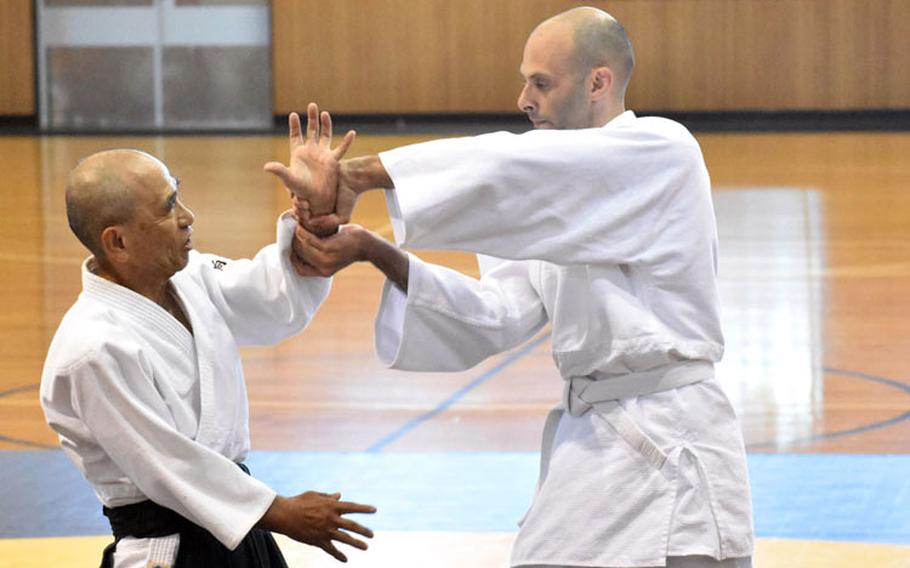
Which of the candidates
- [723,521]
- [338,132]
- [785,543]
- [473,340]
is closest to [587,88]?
[473,340]

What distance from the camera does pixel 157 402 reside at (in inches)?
99.9

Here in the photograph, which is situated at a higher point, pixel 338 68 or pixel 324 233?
pixel 324 233

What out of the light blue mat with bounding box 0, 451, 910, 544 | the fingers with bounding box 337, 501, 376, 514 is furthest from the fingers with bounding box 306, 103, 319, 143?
the light blue mat with bounding box 0, 451, 910, 544

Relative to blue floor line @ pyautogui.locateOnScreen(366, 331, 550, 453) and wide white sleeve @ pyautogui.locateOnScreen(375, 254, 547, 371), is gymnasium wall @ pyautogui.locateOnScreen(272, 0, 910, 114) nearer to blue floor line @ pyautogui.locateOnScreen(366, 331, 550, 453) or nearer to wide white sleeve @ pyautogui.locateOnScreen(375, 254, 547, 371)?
blue floor line @ pyautogui.locateOnScreen(366, 331, 550, 453)

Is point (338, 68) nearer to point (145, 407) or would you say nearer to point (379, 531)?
point (379, 531)

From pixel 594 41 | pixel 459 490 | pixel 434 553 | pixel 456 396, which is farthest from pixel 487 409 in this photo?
pixel 594 41

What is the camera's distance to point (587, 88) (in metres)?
2.66

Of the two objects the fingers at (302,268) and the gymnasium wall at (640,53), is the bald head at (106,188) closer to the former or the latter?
the fingers at (302,268)

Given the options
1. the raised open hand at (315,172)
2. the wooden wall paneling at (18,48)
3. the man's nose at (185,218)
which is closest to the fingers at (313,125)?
the raised open hand at (315,172)

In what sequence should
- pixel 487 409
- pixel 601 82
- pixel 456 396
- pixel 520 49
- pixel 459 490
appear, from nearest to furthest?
pixel 601 82
pixel 459 490
pixel 487 409
pixel 456 396
pixel 520 49

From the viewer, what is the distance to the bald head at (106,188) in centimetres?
254

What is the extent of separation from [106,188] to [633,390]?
0.91 metres

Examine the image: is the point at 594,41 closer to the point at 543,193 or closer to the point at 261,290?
the point at 543,193

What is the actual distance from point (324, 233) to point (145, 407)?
42 centimetres
